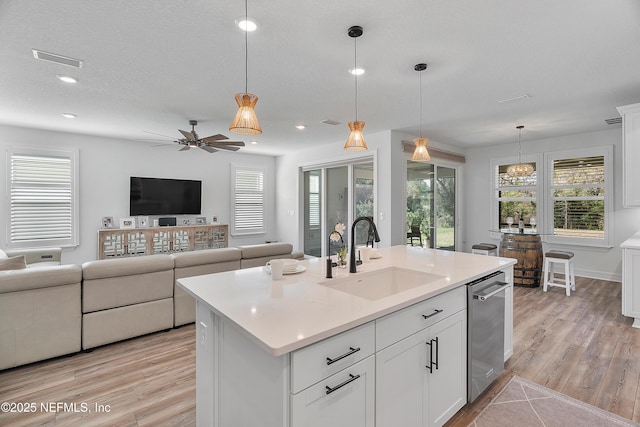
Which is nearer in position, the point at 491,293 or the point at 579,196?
the point at 491,293

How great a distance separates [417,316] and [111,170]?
6.11 metres

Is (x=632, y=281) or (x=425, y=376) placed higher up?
(x=632, y=281)

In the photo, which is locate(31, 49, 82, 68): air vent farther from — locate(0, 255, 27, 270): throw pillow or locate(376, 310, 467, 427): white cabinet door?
locate(376, 310, 467, 427): white cabinet door

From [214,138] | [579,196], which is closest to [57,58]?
[214,138]

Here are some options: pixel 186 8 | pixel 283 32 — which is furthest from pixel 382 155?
pixel 186 8

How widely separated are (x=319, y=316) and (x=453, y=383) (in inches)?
46.0

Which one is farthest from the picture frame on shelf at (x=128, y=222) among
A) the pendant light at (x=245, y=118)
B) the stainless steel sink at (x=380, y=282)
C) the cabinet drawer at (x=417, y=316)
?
the cabinet drawer at (x=417, y=316)

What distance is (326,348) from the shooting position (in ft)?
3.87

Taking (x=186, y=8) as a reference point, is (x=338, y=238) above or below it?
below

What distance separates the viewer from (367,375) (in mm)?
1329

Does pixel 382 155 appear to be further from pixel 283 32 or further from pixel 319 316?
pixel 319 316

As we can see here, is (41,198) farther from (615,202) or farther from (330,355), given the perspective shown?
(615,202)

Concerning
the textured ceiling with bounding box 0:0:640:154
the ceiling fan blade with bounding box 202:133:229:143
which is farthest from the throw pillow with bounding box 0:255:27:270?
the ceiling fan blade with bounding box 202:133:229:143

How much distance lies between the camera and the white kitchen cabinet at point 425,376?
1433 mm
